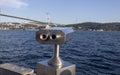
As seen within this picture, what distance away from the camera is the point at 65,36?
8.18ft

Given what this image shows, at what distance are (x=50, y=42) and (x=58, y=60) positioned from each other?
0.42 meters

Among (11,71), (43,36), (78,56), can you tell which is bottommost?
(78,56)

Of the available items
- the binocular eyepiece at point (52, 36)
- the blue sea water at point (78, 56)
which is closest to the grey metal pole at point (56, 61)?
the binocular eyepiece at point (52, 36)

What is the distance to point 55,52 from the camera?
2.84 meters

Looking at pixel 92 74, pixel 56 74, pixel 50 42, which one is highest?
Result: pixel 50 42

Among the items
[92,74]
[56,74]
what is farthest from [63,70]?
[92,74]

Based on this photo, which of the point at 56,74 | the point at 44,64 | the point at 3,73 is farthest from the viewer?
the point at 3,73

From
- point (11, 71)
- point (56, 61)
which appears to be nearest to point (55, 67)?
point (56, 61)

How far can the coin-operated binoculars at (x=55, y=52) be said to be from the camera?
2465mm

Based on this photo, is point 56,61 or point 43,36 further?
point 56,61

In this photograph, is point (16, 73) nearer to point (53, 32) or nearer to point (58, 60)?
point (58, 60)

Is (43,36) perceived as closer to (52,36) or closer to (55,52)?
(52,36)

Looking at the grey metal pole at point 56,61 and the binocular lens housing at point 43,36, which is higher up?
the binocular lens housing at point 43,36

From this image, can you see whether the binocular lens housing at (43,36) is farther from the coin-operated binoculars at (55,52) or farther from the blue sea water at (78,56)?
the blue sea water at (78,56)
